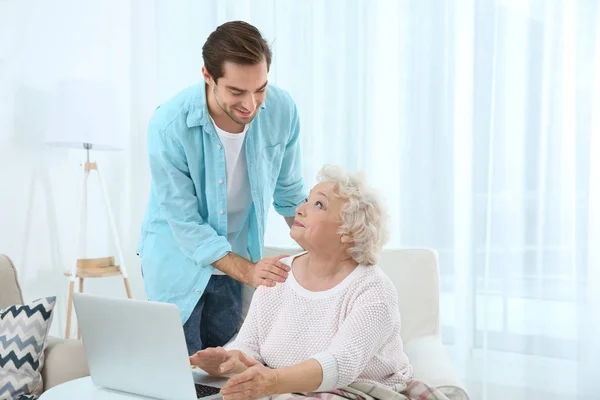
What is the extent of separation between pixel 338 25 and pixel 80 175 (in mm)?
1576

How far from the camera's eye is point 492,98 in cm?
319

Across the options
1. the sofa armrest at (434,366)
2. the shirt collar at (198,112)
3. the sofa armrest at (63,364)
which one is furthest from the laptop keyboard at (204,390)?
the shirt collar at (198,112)

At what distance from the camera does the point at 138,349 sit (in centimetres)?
159

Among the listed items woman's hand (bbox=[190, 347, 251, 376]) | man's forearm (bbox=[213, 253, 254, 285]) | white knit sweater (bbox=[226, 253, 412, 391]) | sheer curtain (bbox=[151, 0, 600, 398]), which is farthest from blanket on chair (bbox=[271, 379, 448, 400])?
sheer curtain (bbox=[151, 0, 600, 398])

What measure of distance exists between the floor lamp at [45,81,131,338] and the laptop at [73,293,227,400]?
194cm

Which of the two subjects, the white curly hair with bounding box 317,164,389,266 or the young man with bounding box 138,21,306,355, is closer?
the white curly hair with bounding box 317,164,389,266

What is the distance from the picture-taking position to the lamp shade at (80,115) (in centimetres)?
346

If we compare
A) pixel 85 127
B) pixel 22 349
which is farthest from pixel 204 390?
pixel 85 127

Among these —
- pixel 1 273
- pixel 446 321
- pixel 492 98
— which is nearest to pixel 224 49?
pixel 1 273

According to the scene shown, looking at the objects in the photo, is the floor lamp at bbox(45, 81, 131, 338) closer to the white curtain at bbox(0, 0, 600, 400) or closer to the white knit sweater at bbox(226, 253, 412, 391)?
the white curtain at bbox(0, 0, 600, 400)

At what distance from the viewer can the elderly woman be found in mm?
1835

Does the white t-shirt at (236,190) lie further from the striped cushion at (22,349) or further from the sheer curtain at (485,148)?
the sheer curtain at (485,148)

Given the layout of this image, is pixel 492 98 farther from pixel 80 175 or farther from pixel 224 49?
pixel 80 175

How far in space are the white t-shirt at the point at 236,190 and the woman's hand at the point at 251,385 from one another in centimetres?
80
